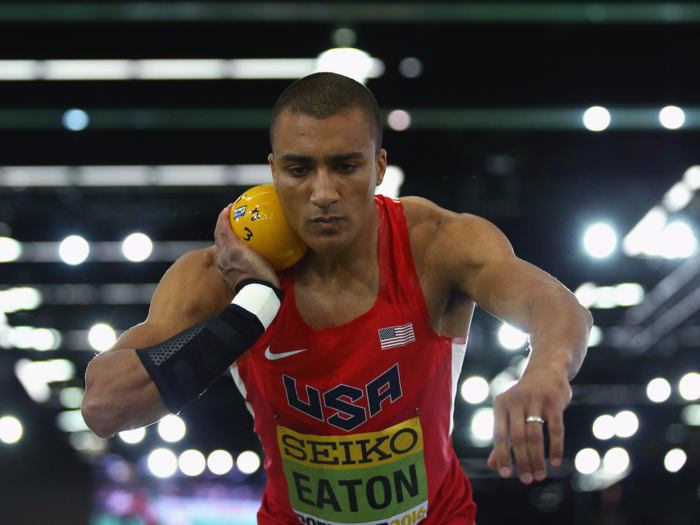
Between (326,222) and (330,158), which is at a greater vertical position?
(330,158)

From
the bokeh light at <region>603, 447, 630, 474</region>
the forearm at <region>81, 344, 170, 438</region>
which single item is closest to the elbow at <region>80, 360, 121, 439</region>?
the forearm at <region>81, 344, 170, 438</region>

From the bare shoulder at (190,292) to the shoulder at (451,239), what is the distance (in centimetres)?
80

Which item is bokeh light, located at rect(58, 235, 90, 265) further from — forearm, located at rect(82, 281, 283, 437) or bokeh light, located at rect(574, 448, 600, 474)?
bokeh light, located at rect(574, 448, 600, 474)

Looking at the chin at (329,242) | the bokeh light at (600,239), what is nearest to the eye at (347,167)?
the chin at (329,242)

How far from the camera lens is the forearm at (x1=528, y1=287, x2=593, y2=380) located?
68.0 inches

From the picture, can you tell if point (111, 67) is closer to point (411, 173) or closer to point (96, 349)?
point (411, 173)

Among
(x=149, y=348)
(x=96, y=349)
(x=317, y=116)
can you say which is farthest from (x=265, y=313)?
(x=96, y=349)

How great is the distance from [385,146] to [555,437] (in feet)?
26.8

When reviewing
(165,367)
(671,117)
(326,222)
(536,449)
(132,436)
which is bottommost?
(536,449)

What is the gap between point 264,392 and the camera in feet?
8.59

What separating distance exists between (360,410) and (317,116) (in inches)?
43.1

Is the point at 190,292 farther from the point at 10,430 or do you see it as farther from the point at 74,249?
the point at 10,430

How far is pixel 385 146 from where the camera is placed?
370 inches

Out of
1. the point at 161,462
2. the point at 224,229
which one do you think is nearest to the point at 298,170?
the point at 224,229
